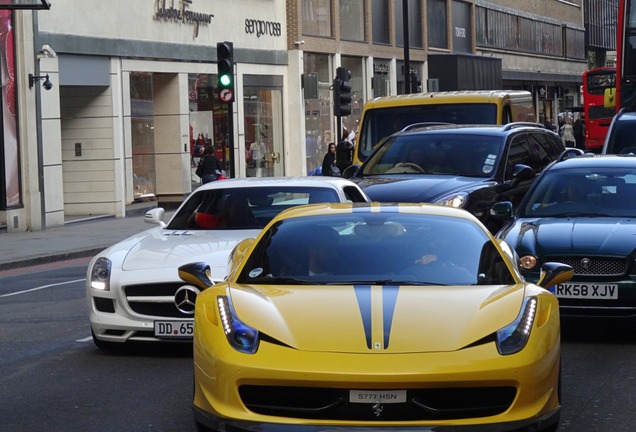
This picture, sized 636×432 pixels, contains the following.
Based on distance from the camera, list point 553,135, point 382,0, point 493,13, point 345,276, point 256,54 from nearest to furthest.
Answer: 1. point 345,276
2. point 553,135
3. point 256,54
4. point 382,0
5. point 493,13

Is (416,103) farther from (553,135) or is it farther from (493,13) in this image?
(493,13)

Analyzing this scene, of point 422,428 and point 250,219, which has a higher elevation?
point 250,219

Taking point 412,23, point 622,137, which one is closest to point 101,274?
point 622,137

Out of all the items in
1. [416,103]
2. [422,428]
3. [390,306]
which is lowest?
[422,428]

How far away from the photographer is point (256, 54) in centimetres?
3931

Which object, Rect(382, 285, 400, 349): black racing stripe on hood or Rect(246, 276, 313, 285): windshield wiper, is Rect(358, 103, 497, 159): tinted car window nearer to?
Rect(246, 276, 313, 285): windshield wiper

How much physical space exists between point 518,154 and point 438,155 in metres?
1.19

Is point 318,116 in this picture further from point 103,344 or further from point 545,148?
point 103,344

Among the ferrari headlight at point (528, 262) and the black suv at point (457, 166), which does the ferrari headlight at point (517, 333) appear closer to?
the ferrari headlight at point (528, 262)

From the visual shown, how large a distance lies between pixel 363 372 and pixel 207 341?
0.89 m

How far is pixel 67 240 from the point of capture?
24.7m

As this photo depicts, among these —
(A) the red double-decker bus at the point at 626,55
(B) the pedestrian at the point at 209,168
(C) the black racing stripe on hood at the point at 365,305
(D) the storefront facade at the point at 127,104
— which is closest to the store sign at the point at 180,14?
(D) the storefront facade at the point at 127,104

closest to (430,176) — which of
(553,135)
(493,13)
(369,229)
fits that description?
(553,135)

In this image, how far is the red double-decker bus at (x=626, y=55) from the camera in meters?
23.0
